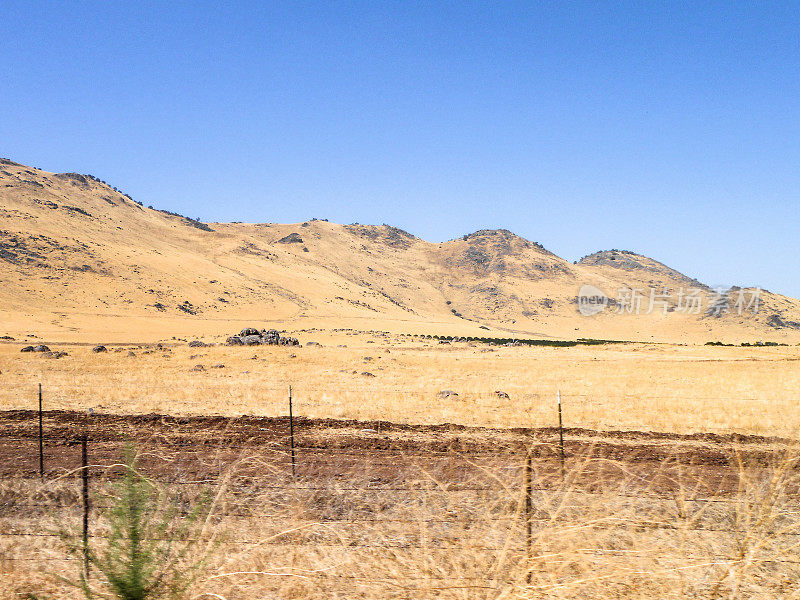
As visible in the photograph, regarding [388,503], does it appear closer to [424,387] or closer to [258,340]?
[424,387]

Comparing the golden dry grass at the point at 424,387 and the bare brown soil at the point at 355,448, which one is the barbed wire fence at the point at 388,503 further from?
the golden dry grass at the point at 424,387

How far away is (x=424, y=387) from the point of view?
2645 centimetres

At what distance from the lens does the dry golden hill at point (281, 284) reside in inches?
3009

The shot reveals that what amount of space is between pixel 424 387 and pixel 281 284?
95959mm

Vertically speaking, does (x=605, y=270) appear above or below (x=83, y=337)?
above

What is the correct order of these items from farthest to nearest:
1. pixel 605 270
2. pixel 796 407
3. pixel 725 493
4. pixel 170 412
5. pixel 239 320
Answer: pixel 605 270
pixel 239 320
pixel 796 407
pixel 170 412
pixel 725 493

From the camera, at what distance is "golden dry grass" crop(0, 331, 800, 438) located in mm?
18703

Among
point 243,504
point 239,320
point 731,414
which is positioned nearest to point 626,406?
point 731,414

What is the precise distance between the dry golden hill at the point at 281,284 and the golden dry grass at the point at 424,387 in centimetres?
2544

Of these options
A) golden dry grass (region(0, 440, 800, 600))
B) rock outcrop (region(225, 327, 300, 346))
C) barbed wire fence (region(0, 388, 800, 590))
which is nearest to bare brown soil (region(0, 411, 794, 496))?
barbed wire fence (region(0, 388, 800, 590))

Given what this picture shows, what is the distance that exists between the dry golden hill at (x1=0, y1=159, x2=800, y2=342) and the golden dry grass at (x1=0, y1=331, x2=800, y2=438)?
2544cm

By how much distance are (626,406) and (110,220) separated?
5429 inches

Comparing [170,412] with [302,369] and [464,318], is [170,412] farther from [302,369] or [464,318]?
[464,318]

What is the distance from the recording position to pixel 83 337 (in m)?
53.4
